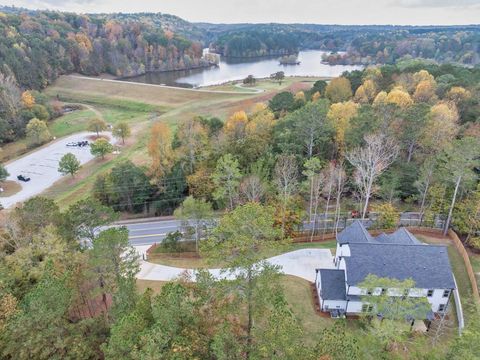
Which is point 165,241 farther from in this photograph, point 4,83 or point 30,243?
point 4,83

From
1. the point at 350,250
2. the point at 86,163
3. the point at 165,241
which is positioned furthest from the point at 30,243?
the point at 86,163

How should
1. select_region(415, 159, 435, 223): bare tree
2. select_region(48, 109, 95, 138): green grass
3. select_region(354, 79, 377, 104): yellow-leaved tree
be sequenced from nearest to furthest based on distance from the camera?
1. select_region(415, 159, 435, 223): bare tree
2. select_region(354, 79, 377, 104): yellow-leaved tree
3. select_region(48, 109, 95, 138): green grass

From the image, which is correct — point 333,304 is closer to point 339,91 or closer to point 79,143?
point 339,91

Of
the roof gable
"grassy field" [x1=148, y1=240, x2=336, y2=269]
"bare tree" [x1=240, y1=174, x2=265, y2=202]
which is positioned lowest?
"grassy field" [x1=148, y1=240, x2=336, y2=269]

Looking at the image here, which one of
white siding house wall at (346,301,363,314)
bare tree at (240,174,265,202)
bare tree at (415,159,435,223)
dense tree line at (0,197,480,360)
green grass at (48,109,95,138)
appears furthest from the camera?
green grass at (48,109,95,138)

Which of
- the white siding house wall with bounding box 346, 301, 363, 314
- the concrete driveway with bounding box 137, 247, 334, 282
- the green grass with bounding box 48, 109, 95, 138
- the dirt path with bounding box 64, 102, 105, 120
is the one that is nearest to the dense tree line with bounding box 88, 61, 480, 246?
the concrete driveway with bounding box 137, 247, 334, 282

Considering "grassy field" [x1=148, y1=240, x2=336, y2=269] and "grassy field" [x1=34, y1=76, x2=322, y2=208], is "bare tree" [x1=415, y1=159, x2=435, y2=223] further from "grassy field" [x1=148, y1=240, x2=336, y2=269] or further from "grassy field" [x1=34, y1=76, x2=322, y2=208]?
"grassy field" [x1=34, y1=76, x2=322, y2=208]

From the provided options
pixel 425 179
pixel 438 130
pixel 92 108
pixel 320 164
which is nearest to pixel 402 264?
pixel 425 179
